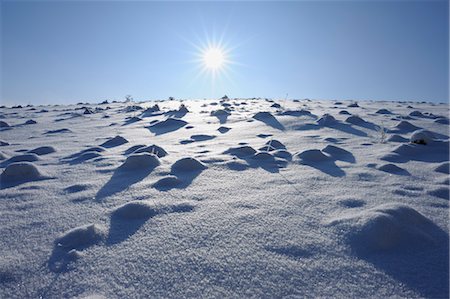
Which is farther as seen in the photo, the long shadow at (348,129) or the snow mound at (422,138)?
the long shadow at (348,129)

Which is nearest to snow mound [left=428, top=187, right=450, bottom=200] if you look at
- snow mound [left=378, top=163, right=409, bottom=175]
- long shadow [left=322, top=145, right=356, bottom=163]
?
snow mound [left=378, top=163, right=409, bottom=175]

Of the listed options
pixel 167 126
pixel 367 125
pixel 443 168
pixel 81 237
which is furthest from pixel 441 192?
pixel 167 126

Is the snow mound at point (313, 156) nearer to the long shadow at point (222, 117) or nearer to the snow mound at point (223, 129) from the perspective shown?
the snow mound at point (223, 129)

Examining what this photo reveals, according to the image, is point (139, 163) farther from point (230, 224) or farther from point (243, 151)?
point (230, 224)

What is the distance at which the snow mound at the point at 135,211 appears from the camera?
1706mm

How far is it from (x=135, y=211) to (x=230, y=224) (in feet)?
1.88

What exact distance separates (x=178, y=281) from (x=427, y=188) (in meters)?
1.84

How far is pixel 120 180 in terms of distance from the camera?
235 centimetres

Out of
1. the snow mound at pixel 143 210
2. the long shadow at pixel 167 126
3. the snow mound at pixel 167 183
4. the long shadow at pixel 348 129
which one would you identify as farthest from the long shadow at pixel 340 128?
the snow mound at pixel 143 210

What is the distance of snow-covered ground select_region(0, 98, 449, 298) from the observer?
1.17 metres

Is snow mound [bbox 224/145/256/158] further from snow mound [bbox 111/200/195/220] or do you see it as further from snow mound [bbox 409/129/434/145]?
snow mound [bbox 409/129/434/145]

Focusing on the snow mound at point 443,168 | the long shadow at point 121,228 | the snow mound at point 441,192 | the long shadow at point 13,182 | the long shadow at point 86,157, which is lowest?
the snow mound at point 441,192

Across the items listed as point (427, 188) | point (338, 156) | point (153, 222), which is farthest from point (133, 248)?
point (338, 156)

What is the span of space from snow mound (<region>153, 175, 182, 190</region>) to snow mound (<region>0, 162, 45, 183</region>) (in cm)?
110
